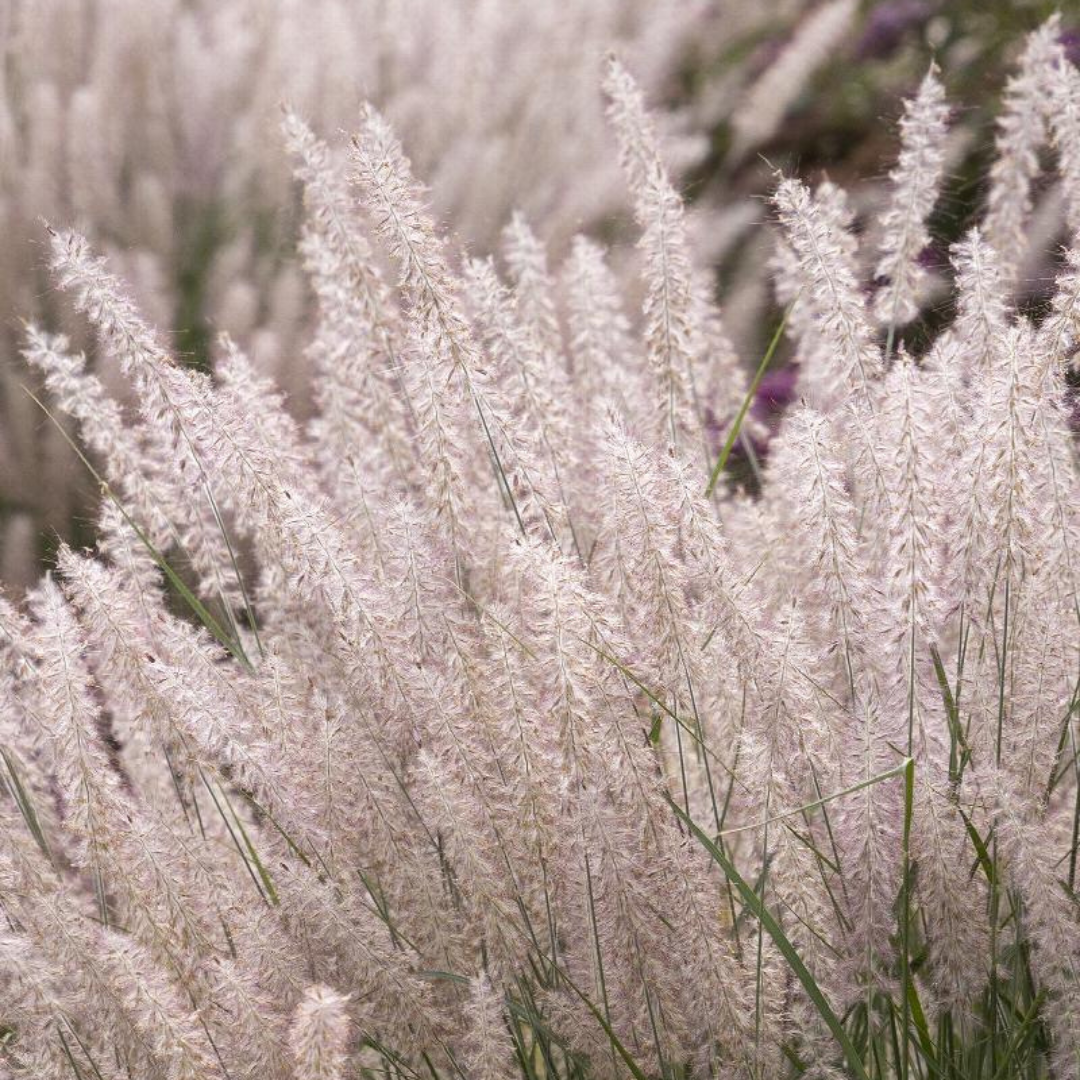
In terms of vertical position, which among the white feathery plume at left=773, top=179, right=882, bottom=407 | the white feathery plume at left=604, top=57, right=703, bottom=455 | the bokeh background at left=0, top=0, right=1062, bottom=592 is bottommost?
the white feathery plume at left=773, top=179, right=882, bottom=407

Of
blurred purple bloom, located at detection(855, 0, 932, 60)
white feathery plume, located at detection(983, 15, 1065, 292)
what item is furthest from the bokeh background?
white feathery plume, located at detection(983, 15, 1065, 292)

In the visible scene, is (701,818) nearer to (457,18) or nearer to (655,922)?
(655,922)

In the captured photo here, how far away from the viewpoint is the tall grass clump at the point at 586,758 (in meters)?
1.03

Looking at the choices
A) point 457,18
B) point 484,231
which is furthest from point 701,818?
point 457,18

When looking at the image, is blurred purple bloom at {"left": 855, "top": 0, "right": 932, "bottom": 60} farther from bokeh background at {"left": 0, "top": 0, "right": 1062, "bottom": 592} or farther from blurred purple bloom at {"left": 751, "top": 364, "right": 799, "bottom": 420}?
blurred purple bloom at {"left": 751, "top": 364, "right": 799, "bottom": 420}

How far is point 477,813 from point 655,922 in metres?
0.15

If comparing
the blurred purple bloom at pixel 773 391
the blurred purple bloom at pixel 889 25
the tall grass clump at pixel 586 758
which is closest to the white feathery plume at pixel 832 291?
the tall grass clump at pixel 586 758

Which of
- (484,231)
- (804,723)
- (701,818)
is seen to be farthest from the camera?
(484,231)

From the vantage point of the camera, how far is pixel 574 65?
11.5ft

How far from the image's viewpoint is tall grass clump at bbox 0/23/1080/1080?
1.03 m

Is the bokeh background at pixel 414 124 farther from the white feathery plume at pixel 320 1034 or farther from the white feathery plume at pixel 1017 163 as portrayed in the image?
the white feathery plume at pixel 320 1034

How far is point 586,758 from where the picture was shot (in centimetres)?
99

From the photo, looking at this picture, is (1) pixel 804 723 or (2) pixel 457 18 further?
(2) pixel 457 18

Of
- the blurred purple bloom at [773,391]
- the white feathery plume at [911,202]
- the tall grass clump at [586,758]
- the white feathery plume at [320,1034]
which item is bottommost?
the white feathery plume at [320,1034]
